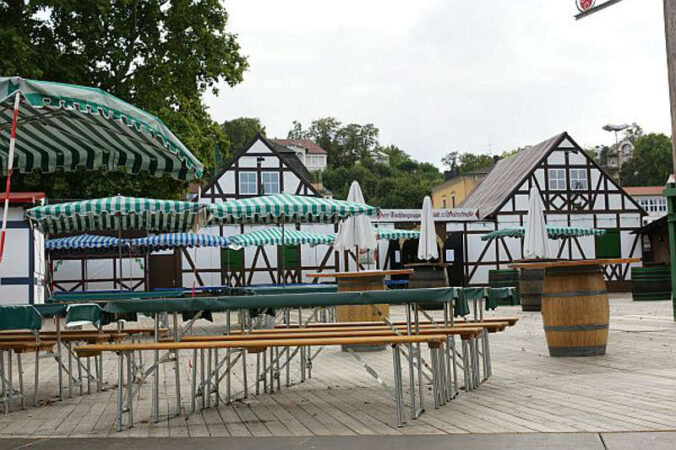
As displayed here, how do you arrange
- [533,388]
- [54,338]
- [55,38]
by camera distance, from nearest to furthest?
[533,388] < [54,338] < [55,38]

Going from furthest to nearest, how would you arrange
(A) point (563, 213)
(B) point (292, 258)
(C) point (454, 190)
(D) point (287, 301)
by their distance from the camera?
(C) point (454, 190) < (A) point (563, 213) < (B) point (292, 258) < (D) point (287, 301)

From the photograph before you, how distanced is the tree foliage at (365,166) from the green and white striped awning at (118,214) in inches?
2296

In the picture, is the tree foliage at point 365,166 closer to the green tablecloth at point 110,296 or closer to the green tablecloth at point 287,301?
the green tablecloth at point 110,296

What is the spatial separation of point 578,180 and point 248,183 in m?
12.4

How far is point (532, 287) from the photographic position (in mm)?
18109

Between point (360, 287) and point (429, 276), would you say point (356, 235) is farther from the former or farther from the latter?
point (429, 276)

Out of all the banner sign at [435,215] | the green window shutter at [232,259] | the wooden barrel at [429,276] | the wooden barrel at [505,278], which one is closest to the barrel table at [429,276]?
the wooden barrel at [429,276]

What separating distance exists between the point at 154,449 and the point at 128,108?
2413 millimetres

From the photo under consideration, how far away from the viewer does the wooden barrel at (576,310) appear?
26.2ft

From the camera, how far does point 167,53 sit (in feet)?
67.3

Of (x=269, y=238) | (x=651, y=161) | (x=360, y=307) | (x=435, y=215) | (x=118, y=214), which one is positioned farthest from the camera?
(x=651, y=161)

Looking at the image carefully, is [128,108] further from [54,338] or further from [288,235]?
[288,235]

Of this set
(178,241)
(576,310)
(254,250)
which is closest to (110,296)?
(178,241)

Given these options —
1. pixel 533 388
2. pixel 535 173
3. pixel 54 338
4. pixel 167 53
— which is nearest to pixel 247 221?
pixel 167 53
